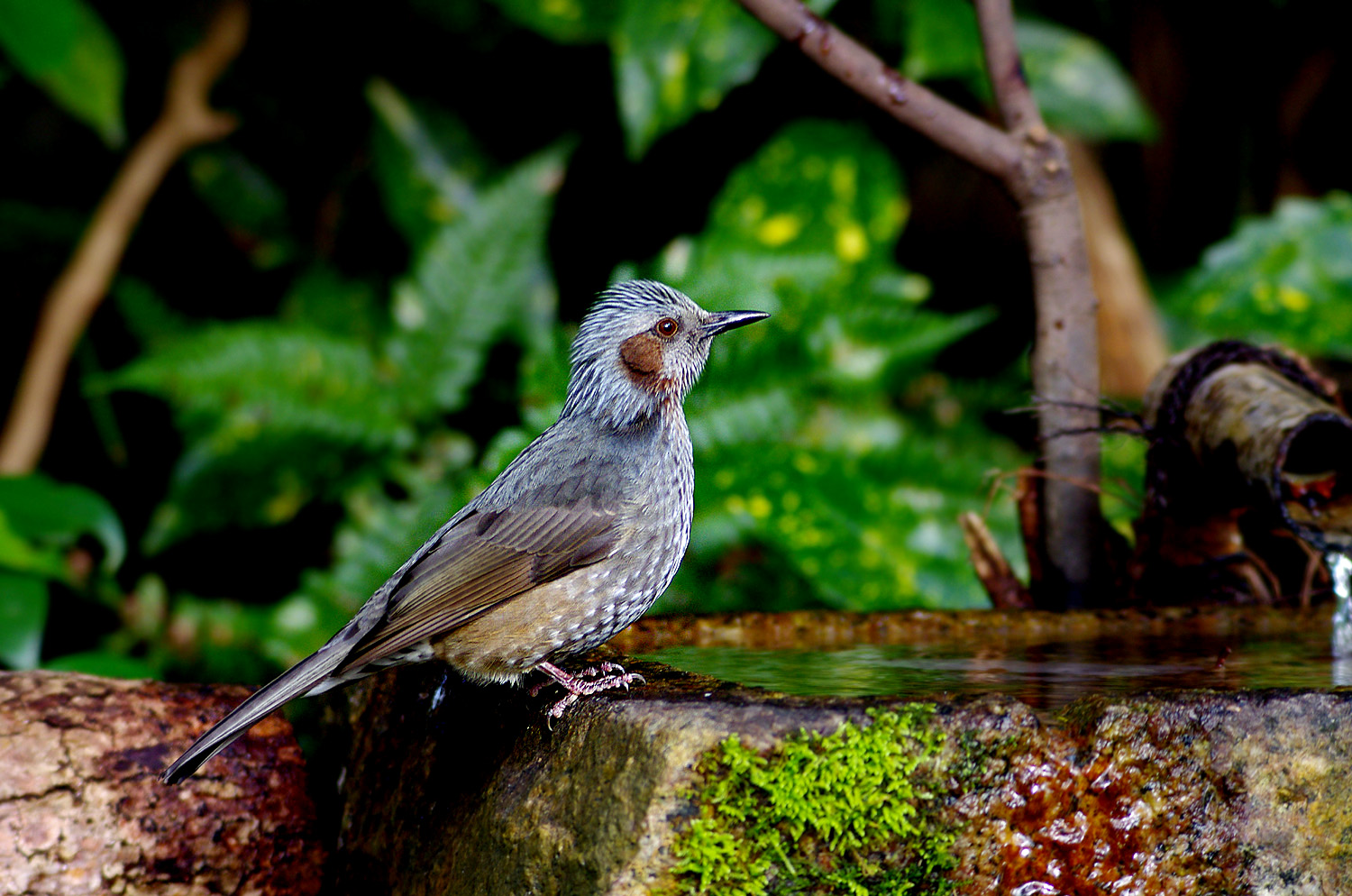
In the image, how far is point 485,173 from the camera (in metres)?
6.14

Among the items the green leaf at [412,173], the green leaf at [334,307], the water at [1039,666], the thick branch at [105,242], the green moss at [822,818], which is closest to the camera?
the green moss at [822,818]

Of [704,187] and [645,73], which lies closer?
[645,73]

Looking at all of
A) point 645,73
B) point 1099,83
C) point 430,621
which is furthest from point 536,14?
point 430,621

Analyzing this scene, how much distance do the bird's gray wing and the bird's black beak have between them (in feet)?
2.22

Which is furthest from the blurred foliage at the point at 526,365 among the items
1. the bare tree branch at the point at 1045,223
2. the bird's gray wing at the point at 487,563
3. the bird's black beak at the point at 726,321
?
the bird's gray wing at the point at 487,563

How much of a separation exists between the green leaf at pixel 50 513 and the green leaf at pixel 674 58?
7.69ft

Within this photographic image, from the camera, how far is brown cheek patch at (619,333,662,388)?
2965mm

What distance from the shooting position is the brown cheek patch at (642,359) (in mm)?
2965

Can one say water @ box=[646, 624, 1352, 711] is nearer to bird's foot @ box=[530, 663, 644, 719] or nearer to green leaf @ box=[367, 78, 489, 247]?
bird's foot @ box=[530, 663, 644, 719]

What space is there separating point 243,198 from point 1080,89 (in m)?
4.14

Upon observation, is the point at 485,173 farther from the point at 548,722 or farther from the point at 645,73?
the point at 548,722

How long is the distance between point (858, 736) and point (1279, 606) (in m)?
1.94

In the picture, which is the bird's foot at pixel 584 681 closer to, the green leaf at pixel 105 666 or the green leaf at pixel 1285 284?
the green leaf at pixel 105 666

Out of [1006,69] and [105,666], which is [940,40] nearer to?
[1006,69]
